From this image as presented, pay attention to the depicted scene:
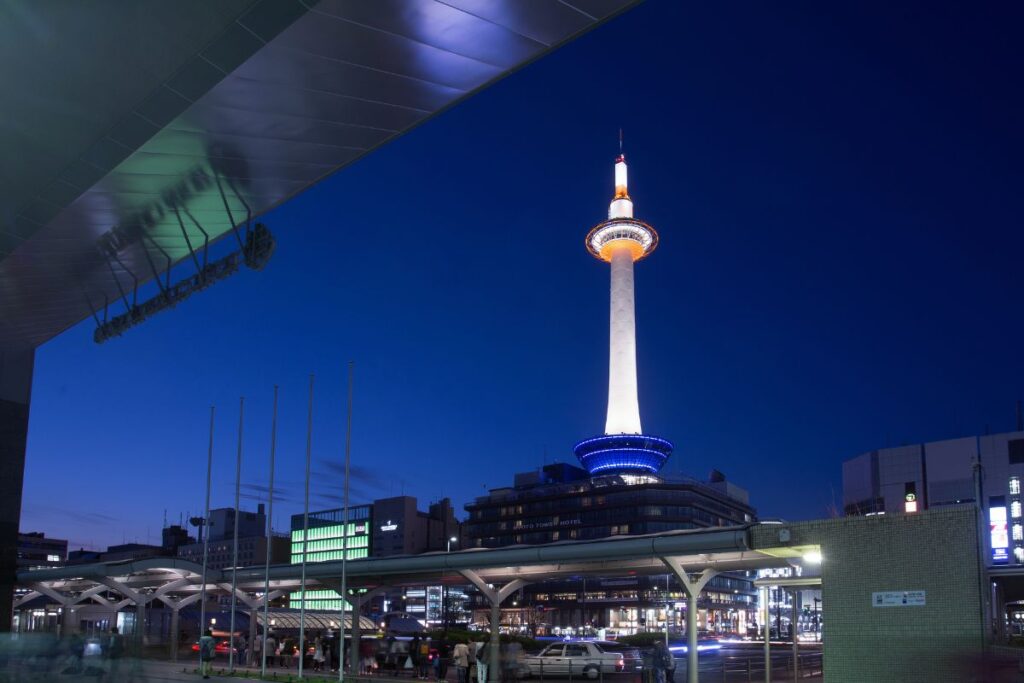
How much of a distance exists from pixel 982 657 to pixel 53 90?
14.8 meters

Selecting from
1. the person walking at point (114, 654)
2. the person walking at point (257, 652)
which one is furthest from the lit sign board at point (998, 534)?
the person walking at point (114, 654)

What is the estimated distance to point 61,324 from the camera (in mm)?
29312

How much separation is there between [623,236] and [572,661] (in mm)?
121455

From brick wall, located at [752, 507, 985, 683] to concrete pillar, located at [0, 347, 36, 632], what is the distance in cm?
2390

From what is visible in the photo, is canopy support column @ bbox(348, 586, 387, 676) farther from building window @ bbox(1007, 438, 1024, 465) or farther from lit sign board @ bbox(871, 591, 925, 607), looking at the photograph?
building window @ bbox(1007, 438, 1024, 465)

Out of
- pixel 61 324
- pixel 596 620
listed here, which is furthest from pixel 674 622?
pixel 61 324

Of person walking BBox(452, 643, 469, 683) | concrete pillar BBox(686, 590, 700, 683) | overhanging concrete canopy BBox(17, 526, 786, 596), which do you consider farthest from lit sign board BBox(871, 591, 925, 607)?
person walking BBox(452, 643, 469, 683)

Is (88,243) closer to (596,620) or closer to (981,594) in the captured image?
(981,594)

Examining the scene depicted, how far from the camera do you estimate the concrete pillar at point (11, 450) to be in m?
30.1

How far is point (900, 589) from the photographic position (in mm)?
22172

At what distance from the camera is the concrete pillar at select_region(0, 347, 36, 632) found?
3009 cm

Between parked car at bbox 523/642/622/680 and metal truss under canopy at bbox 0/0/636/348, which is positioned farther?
parked car at bbox 523/642/622/680

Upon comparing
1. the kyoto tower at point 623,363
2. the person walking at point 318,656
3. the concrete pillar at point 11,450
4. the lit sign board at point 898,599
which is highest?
the kyoto tower at point 623,363

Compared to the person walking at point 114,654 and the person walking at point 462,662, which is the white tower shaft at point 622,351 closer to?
the person walking at point 462,662
